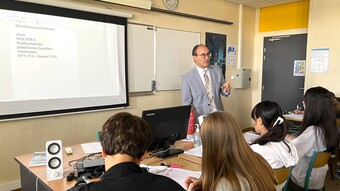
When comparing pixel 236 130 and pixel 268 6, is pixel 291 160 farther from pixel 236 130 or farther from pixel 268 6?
pixel 268 6

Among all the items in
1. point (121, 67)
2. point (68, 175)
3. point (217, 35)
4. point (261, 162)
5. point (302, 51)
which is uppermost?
point (217, 35)

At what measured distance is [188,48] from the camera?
14.9ft

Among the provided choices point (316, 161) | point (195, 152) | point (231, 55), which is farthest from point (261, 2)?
point (195, 152)

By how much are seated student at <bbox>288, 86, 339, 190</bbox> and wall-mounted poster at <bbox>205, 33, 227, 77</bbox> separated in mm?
2861

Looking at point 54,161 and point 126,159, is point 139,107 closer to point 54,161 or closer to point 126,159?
point 54,161

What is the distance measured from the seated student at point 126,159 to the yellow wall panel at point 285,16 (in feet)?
16.6

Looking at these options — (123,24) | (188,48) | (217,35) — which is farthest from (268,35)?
(123,24)

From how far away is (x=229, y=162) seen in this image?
1.14 metres

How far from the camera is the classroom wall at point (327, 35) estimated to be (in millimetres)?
4445

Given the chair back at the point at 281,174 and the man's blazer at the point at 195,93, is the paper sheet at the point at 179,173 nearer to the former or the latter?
the chair back at the point at 281,174

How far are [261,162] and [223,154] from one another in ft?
0.68

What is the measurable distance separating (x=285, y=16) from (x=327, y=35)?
1.08 metres

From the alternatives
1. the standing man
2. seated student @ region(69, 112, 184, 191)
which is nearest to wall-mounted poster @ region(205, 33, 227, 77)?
the standing man

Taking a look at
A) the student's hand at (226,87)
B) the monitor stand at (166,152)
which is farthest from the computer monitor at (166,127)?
the student's hand at (226,87)
